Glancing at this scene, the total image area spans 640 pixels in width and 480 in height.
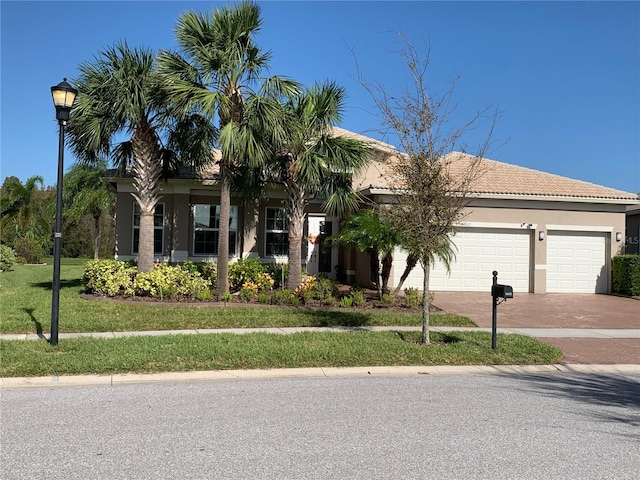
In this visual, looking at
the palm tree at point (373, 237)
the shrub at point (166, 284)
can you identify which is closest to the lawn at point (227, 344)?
the shrub at point (166, 284)

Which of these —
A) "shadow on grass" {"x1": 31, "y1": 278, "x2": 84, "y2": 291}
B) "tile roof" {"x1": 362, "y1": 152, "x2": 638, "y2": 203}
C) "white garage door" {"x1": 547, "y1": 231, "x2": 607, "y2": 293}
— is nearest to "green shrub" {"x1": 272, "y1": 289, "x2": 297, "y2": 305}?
"tile roof" {"x1": 362, "y1": 152, "x2": 638, "y2": 203}

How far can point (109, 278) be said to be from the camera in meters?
13.9

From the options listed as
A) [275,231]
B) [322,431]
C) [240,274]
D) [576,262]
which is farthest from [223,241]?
[576,262]

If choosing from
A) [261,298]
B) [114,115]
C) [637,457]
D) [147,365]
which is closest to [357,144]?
[261,298]

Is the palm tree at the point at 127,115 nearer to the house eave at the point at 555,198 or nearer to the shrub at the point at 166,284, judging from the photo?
the shrub at the point at 166,284

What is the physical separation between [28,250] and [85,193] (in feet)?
24.7

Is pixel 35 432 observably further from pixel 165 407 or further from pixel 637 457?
pixel 637 457

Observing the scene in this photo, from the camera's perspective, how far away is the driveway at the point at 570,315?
973cm

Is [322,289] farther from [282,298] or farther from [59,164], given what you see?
[59,164]

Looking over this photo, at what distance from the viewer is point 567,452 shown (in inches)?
187

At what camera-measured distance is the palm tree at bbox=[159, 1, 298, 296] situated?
12.7m

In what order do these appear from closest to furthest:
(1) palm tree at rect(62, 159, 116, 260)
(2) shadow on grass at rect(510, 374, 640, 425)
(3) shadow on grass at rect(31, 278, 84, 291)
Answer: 1. (2) shadow on grass at rect(510, 374, 640, 425)
2. (3) shadow on grass at rect(31, 278, 84, 291)
3. (1) palm tree at rect(62, 159, 116, 260)

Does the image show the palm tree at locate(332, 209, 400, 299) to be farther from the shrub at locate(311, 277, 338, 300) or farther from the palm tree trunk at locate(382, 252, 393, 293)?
the shrub at locate(311, 277, 338, 300)

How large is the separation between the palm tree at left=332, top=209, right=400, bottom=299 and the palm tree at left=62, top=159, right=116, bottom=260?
20.1 metres
